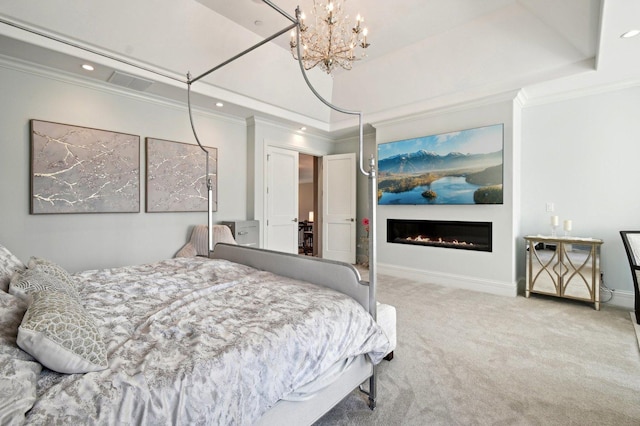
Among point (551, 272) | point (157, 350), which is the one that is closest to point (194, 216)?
point (157, 350)

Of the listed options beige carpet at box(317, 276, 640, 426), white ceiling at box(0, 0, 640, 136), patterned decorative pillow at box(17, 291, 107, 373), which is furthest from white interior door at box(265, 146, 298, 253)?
patterned decorative pillow at box(17, 291, 107, 373)

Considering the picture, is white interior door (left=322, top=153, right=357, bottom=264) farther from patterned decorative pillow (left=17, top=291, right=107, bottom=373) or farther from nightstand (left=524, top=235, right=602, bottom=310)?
patterned decorative pillow (left=17, top=291, right=107, bottom=373)

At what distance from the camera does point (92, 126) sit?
3.50 metres

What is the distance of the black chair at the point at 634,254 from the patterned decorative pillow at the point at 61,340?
4.27 meters

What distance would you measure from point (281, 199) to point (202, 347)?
4.37 m

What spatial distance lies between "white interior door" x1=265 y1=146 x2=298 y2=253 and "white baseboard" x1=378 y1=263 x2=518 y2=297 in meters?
1.74

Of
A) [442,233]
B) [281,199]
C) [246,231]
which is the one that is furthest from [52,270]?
[442,233]

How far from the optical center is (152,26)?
3051mm

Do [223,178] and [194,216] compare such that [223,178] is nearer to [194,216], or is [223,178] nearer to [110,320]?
[194,216]

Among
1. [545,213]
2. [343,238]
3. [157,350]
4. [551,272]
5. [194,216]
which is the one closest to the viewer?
[157,350]

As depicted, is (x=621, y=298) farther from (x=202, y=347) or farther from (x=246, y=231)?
(x=246, y=231)

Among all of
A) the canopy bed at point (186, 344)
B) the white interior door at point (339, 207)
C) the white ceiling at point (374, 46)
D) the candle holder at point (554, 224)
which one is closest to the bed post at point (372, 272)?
the canopy bed at point (186, 344)

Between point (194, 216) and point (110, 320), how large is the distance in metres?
3.13

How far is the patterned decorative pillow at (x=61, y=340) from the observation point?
949 mm
